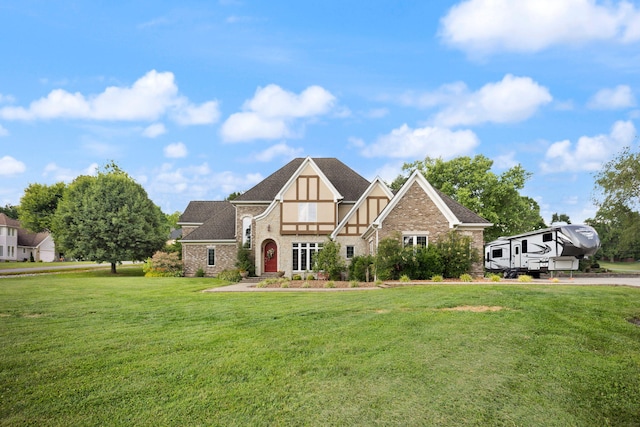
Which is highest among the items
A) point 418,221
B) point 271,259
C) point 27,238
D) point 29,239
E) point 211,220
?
point 211,220

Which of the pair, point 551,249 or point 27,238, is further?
point 27,238

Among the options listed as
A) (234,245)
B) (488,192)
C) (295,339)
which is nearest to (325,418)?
(295,339)

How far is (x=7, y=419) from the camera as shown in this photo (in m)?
5.28

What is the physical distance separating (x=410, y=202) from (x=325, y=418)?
65.7 ft

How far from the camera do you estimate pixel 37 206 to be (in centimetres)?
6600

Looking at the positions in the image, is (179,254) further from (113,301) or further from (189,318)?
(189,318)

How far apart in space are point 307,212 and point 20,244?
69718mm

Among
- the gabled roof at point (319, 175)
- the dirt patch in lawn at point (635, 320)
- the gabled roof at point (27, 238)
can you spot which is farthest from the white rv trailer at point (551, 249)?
the gabled roof at point (27, 238)

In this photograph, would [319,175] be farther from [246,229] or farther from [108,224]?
[108,224]

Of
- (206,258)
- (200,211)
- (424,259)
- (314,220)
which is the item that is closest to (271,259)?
(314,220)

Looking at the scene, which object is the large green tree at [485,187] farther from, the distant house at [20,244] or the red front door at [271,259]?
the distant house at [20,244]

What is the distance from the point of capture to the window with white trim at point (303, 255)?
104 feet

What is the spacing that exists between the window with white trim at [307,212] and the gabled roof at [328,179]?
2.59 metres

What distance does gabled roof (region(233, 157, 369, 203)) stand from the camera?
33875 mm
